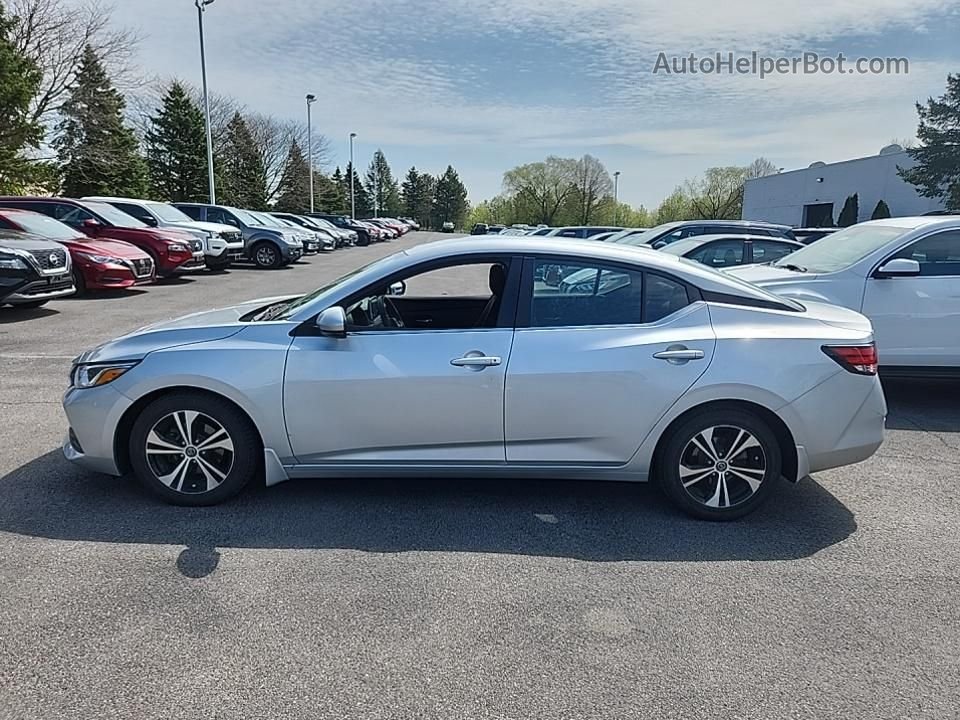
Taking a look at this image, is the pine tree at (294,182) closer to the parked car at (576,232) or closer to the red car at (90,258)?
the parked car at (576,232)

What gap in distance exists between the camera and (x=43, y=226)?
441 inches

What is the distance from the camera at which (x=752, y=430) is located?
372 cm

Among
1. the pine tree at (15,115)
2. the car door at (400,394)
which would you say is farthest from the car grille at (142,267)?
the pine tree at (15,115)

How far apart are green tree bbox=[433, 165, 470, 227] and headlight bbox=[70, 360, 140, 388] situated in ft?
358

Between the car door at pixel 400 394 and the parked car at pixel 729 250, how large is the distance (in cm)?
712

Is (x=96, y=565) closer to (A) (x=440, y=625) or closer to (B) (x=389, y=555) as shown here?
(B) (x=389, y=555)

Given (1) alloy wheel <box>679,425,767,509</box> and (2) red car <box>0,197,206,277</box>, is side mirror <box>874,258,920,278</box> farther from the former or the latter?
(2) red car <box>0,197,206,277</box>

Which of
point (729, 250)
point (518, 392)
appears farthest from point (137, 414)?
point (729, 250)

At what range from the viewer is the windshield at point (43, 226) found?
10849 millimetres

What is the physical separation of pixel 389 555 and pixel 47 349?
6516mm

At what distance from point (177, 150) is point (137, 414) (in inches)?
2019

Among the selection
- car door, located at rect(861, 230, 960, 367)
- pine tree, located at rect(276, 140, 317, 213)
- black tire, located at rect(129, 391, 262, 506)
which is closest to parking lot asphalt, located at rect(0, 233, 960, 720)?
black tire, located at rect(129, 391, 262, 506)

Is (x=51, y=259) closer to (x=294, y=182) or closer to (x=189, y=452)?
(x=189, y=452)

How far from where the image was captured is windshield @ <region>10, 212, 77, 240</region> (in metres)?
10.8
